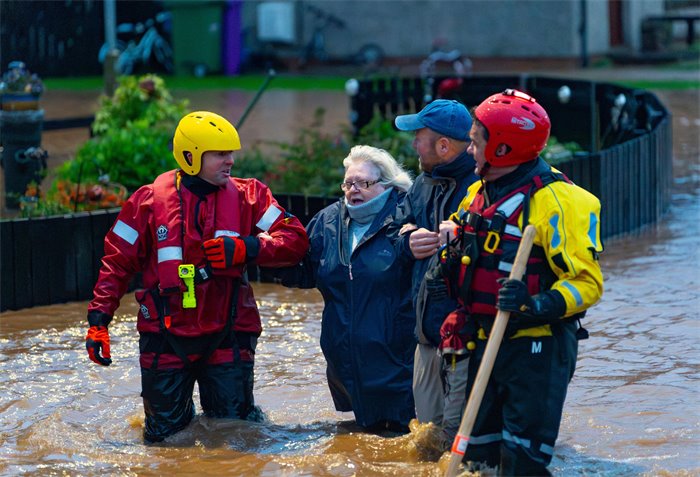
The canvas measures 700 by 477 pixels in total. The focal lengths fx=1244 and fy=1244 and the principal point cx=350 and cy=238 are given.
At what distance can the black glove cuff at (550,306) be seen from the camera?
456cm

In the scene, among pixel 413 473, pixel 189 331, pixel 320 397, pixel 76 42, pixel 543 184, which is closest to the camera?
pixel 543 184

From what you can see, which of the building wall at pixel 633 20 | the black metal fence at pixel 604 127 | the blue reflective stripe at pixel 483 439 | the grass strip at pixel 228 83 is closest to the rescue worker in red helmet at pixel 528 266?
the blue reflective stripe at pixel 483 439

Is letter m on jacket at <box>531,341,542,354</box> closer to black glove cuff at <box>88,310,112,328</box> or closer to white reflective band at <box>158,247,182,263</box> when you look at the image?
white reflective band at <box>158,247,182,263</box>

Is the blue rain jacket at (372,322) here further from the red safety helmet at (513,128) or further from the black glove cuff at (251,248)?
the red safety helmet at (513,128)

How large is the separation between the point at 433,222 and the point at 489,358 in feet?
3.52

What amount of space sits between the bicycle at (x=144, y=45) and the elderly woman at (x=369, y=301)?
68.5ft

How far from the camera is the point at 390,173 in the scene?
19.6ft

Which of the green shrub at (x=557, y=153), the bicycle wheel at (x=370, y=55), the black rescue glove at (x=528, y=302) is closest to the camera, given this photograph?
the black rescue glove at (x=528, y=302)

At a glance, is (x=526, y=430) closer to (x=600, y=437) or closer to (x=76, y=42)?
(x=600, y=437)

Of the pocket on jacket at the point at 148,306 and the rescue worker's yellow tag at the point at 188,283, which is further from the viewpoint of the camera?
the pocket on jacket at the point at 148,306

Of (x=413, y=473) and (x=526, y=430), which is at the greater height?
(x=526, y=430)

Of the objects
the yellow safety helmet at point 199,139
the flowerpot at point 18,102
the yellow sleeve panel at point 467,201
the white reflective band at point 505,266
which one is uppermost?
the flowerpot at point 18,102

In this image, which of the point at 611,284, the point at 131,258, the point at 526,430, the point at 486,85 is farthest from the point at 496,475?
the point at 486,85

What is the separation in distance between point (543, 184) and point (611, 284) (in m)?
4.81
